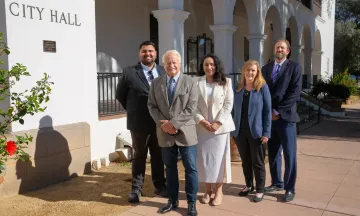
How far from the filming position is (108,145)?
6.21m

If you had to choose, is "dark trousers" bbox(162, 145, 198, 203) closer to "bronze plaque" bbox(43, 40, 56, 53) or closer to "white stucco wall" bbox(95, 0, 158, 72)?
"bronze plaque" bbox(43, 40, 56, 53)

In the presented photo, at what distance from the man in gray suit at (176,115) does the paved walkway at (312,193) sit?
0.53 metres

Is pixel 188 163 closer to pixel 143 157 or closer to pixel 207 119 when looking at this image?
pixel 207 119

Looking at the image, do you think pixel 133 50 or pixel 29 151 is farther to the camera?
pixel 133 50

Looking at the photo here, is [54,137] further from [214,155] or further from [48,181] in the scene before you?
[214,155]

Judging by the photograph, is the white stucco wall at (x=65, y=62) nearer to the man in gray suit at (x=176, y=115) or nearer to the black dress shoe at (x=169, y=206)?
the man in gray suit at (x=176, y=115)

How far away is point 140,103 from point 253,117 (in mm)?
1326

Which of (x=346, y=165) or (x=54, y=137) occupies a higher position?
(x=54, y=137)

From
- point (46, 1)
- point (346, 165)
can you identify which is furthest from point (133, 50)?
point (346, 165)

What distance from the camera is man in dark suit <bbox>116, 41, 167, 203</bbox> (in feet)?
13.9

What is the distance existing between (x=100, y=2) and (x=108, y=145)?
4.87 meters

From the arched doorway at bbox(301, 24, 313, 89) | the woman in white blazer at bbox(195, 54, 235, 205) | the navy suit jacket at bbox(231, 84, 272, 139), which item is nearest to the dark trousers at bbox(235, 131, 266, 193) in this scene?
the navy suit jacket at bbox(231, 84, 272, 139)

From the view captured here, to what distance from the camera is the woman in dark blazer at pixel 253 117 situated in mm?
4078

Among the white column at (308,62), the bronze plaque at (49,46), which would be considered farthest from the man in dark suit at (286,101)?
the white column at (308,62)
